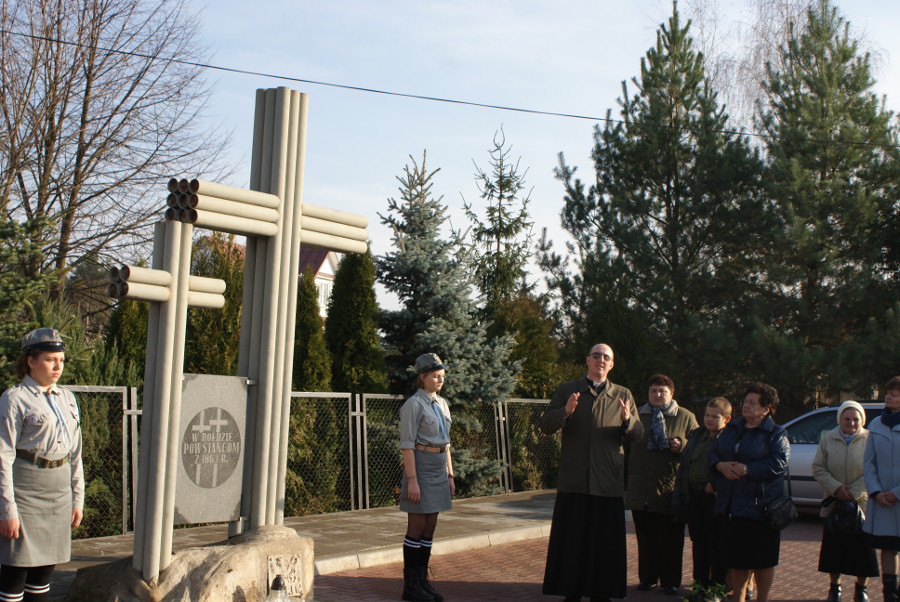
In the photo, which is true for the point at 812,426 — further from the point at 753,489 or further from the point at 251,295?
the point at 251,295

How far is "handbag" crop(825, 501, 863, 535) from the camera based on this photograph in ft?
24.7

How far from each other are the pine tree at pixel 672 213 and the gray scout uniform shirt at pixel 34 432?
58.3 ft

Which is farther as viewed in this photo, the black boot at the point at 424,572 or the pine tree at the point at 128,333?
the pine tree at the point at 128,333

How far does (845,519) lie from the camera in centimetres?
757

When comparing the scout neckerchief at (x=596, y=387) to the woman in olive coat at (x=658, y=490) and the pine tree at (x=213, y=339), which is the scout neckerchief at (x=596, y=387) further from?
the pine tree at (x=213, y=339)

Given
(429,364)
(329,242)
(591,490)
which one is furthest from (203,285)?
(591,490)

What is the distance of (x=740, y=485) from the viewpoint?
684 centimetres

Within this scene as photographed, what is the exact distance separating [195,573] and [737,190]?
765 inches

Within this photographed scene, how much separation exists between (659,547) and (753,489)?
158 centimetres

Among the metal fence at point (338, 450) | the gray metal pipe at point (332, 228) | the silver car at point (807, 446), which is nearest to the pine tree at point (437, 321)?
the metal fence at point (338, 450)

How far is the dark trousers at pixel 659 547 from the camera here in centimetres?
803

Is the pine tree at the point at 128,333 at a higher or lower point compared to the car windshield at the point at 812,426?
higher

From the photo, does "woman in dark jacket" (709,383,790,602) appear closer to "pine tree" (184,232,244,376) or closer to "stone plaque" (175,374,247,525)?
"stone plaque" (175,374,247,525)

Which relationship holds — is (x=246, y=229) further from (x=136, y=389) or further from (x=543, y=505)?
(x=543, y=505)
